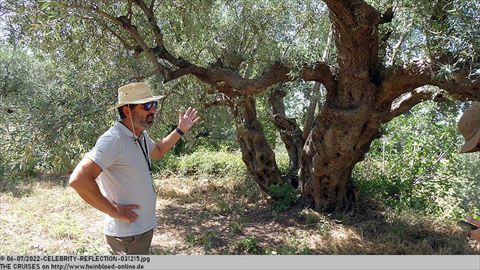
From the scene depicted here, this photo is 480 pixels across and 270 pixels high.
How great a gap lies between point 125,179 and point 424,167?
7.07 metres

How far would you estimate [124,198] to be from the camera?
96.9 inches

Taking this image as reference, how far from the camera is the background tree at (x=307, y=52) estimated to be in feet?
13.8

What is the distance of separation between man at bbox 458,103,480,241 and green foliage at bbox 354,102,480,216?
4.59 metres

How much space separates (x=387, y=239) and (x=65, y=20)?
5370 mm

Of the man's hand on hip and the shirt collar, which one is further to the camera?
the shirt collar

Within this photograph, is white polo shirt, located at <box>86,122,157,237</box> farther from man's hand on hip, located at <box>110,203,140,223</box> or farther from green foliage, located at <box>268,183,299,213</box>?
green foliage, located at <box>268,183,299,213</box>

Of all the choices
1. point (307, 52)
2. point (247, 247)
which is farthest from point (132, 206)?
point (307, 52)

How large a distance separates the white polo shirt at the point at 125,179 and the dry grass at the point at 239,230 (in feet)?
9.74

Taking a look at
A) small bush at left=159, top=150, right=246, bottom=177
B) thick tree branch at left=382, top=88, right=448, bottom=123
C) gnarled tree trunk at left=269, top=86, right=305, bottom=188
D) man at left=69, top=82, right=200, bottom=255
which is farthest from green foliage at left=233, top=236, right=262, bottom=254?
small bush at left=159, top=150, right=246, bottom=177

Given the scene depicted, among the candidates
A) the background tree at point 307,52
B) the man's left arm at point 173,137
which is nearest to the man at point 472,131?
the background tree at point 307,52

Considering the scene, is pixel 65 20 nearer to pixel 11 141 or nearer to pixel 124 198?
pixel 11 141

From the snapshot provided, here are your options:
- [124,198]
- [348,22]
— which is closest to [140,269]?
[124,198]

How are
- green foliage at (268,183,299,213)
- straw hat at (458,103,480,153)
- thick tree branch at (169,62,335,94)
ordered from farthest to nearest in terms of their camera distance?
green foliage at (268,183,299,213) < thick tree branch at (169,62,335,94) < straw hat at (458,103,480,153)

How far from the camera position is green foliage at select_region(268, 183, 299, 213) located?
741 centimetres
